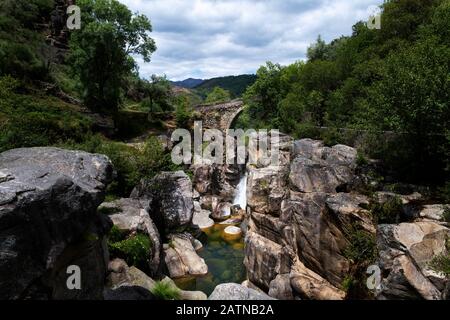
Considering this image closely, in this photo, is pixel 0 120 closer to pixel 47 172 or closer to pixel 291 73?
pixel 47 172

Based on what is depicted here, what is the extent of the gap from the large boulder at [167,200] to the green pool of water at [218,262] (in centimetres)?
351

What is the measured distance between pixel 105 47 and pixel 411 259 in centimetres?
3281

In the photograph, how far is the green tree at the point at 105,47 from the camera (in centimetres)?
3362

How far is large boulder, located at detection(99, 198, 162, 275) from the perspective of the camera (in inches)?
701

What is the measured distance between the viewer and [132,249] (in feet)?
53.6

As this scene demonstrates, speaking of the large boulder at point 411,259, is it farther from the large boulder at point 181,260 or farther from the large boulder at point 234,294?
the large boulder at point 181,260

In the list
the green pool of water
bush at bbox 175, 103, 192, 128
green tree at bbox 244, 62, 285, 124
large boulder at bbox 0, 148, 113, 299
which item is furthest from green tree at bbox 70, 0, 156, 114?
large boulder at bbox 0, 148, 113, 299

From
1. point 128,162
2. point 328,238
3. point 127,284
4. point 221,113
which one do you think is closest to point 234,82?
point 221,113

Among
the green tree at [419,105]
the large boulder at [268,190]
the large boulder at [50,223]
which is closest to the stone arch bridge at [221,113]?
the large boulder at [268,190]

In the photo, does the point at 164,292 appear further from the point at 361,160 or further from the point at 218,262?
the point at 361,160

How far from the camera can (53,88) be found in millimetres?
38719

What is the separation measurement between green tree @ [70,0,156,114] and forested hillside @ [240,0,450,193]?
695 inches
